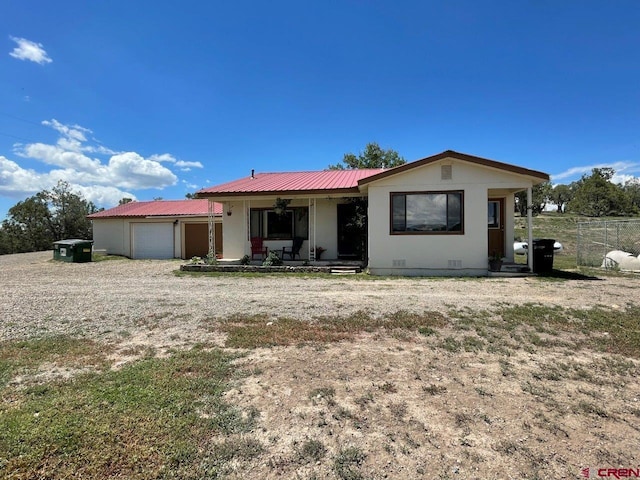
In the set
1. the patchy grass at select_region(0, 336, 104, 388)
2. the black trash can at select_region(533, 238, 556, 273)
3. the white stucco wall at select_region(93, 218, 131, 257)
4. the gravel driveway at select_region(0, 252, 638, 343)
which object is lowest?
the patchy grass at select_region(0, 336, 104, 388)

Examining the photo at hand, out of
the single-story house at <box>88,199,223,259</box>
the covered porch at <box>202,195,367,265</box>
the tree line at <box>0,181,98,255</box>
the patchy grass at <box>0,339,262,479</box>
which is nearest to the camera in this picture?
the patchy grass at <box>0,339,262,479</box>

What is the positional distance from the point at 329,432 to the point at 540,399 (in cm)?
186

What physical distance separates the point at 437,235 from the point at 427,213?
75 centimetres

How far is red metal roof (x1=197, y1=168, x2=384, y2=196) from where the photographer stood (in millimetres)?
12750

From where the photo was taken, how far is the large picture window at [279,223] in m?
14.1

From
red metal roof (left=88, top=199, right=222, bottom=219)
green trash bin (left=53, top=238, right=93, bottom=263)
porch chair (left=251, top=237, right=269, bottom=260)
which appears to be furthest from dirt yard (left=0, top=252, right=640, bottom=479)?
red metal roof (left=88, top=199, right=222, bottom=219)

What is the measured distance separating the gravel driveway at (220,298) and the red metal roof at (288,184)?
11.9ft

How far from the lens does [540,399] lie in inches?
119

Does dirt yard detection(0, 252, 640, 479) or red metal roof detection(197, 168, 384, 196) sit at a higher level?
red metal roof detection(197, 168, 384, 196)

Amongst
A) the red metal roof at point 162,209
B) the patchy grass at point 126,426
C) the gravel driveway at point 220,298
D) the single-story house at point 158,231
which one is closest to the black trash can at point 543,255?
the gravel driveway at point 220,298

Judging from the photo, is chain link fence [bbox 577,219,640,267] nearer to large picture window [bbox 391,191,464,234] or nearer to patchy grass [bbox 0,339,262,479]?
large picture window [bbox 391,191,464,234]

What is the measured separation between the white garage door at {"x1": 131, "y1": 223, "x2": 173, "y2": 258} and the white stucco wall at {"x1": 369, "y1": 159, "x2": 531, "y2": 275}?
1269 cm

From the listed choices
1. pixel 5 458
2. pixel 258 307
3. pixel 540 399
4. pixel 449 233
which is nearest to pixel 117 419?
pixel 5 458

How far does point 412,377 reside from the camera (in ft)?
11.4
